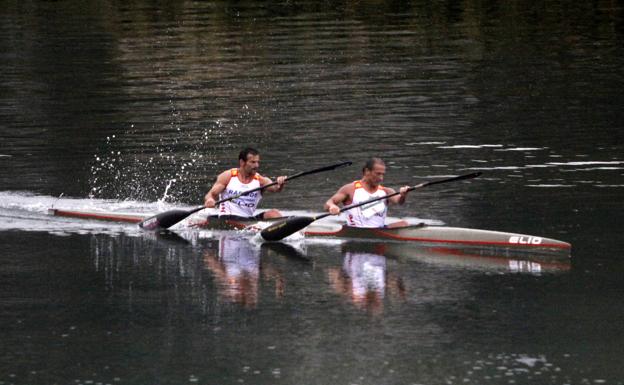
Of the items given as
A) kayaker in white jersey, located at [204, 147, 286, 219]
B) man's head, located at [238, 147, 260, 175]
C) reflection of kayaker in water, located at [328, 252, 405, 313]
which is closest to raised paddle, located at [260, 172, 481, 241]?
reflection of kayaker in water, located at [328, 252, 405, 313]

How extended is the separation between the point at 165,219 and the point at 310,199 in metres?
3.31

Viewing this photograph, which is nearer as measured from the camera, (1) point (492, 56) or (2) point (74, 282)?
(2) point (74, 282)

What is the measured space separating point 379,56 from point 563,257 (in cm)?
3171

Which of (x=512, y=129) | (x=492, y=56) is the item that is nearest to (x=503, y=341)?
(x=512, y=129)

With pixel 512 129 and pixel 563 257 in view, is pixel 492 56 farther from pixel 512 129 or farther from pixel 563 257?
pixel 563 257

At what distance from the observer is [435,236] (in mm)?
21812

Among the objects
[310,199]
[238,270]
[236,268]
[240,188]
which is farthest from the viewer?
[310,199]

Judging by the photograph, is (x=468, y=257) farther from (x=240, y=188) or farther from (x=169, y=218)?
(x=169, y=218)

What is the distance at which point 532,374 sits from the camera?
14.8m

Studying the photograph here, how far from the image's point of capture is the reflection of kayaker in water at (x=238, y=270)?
18509mm

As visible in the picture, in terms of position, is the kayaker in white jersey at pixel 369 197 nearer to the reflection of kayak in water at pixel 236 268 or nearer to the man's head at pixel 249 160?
the reflection of kayak in water at pixel 236 268

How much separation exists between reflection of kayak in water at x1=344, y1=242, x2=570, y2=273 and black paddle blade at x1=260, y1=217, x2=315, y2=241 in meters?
0.73

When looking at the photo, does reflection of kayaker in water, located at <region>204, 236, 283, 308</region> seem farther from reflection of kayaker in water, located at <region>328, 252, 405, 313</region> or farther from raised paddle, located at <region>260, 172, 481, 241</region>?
reflection of kayaker in water, located at <region>328, 252, 405, 313</region>

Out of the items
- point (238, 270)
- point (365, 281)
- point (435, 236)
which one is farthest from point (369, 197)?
point (365, 281)
